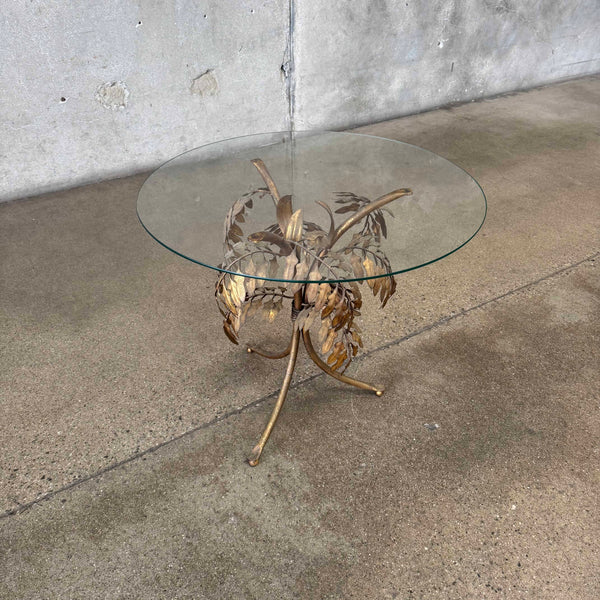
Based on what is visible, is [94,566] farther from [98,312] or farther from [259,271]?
[98,312]

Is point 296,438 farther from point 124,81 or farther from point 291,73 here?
point 291,73

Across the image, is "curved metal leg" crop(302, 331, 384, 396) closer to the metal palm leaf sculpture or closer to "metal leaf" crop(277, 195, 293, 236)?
the metal palm leaf sculpture

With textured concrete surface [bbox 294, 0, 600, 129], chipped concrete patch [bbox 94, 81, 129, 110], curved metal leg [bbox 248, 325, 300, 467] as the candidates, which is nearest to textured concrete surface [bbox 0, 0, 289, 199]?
chipped concrete patch [bbox 94, 81, 129, 110]

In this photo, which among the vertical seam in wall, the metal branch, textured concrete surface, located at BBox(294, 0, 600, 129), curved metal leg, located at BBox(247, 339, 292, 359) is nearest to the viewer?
the metal branch

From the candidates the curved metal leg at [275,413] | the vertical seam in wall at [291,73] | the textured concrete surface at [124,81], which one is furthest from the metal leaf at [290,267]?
the vertical seam in wall at [291,73]

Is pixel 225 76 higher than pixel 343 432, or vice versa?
pixel 225 76

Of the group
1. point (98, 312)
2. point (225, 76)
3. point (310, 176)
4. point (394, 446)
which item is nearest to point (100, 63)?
point (225, 76)

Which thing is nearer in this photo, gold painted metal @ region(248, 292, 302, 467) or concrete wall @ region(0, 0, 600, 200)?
gold painted metal @ region(248, 292, 302, 467)

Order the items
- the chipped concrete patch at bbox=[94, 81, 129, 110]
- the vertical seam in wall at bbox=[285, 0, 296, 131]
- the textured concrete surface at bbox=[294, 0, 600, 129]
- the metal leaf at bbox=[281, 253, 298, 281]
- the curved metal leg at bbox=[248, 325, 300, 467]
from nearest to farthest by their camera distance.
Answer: the metal leaf at bbox=[281, 253, 298, 281], the curved metal leg at bbox=[248, 325, 300, 467], the chipped concrete patch at bbox=[94, 81, 129, 110], the vertical seam in wall at bbox=[285, 0, 296, 131], the textured concrete surface at bbox=[294, 0, 600, 129]
